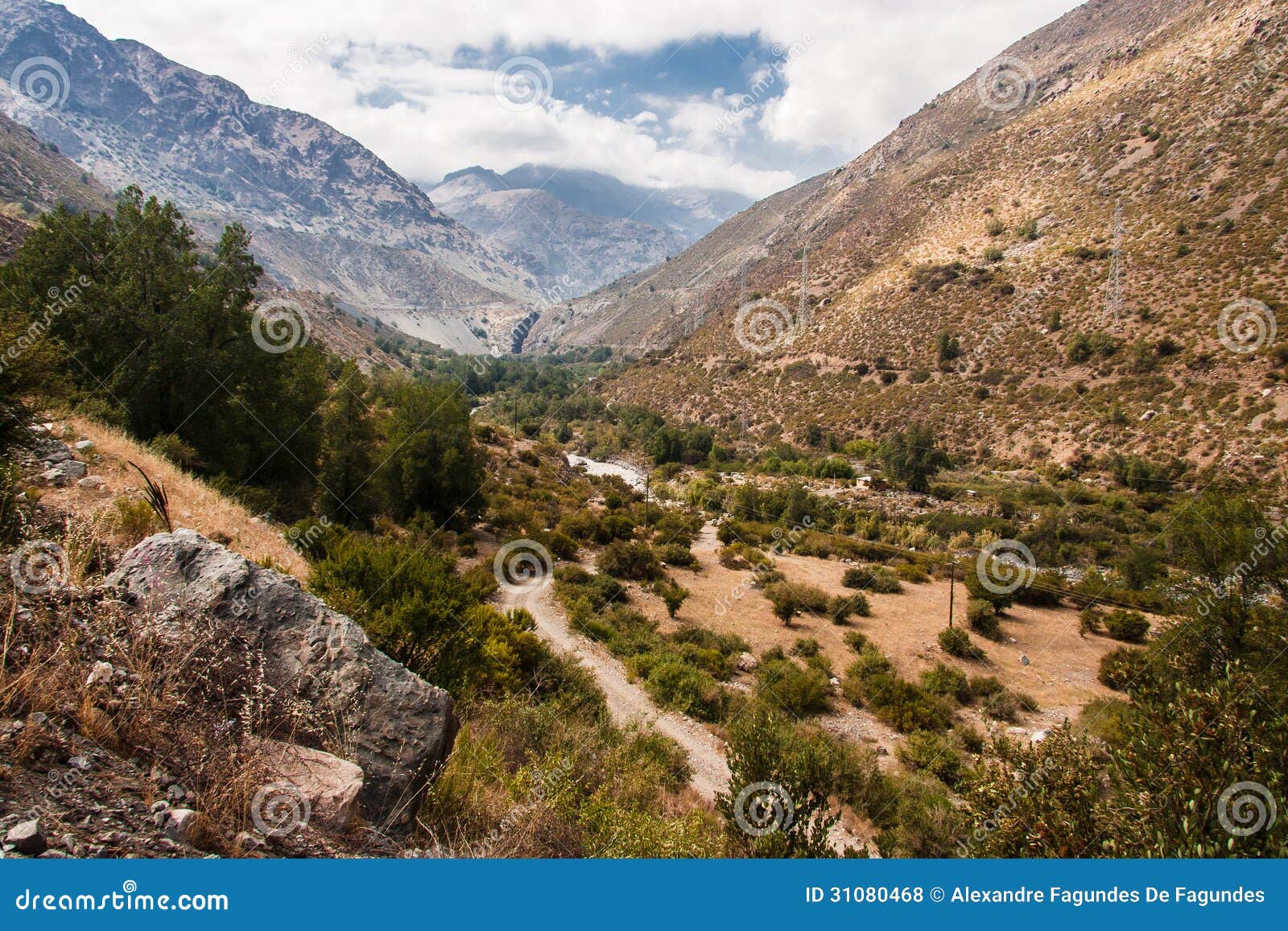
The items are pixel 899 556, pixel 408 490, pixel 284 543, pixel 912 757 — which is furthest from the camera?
pixel 899 556

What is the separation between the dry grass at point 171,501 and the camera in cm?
777

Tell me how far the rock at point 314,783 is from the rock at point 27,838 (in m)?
0.97

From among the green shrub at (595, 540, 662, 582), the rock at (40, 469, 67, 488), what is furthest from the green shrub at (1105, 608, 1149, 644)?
the rock at (40, 469, 67, 488)

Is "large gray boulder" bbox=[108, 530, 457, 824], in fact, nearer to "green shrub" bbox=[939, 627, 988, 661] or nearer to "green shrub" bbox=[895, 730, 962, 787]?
"green shrub" bbox=[895, 730, 962, 787]

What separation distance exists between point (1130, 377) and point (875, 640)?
3677 centimetres

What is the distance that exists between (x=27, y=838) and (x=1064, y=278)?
6603 centimetres

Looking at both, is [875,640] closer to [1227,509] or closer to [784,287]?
[1227,509]

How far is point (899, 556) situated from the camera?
3206 cm

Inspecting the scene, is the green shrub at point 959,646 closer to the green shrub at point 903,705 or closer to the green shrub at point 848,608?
the green shrub at point 848,608

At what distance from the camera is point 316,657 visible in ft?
14.6

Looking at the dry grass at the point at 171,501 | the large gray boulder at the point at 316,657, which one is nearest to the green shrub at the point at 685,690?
the dry grass at the point at 171,501

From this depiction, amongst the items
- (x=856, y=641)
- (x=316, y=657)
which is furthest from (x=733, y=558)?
(x=316, y=657)

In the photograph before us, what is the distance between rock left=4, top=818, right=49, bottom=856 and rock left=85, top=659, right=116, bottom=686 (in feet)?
3.65

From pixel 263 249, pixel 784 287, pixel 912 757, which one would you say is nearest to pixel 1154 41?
pixel 784 287
